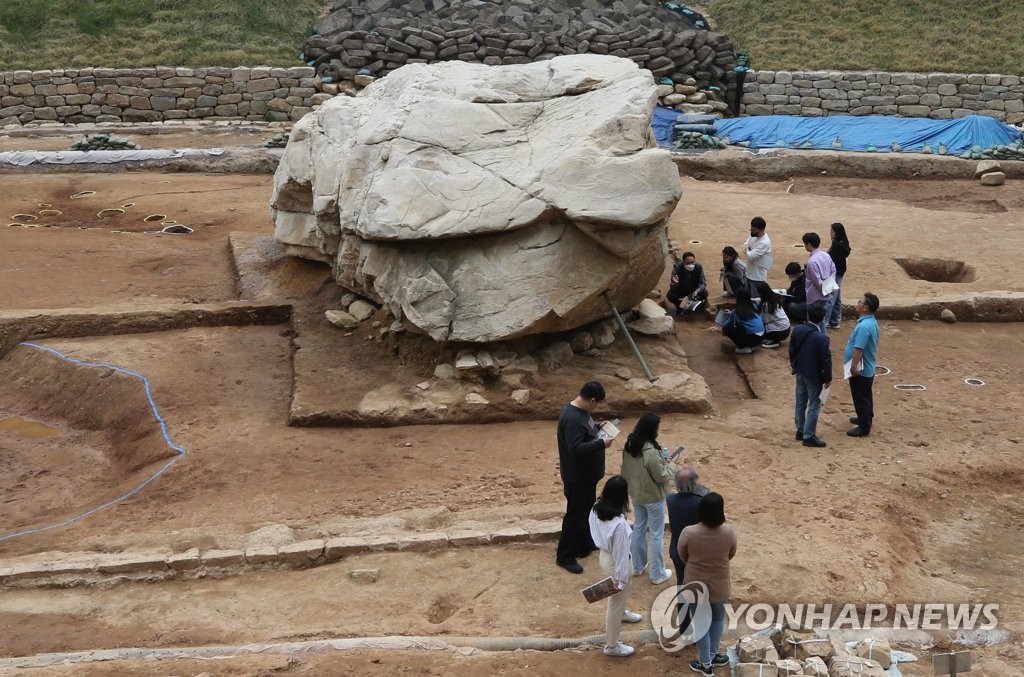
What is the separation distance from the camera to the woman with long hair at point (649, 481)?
6.85 m

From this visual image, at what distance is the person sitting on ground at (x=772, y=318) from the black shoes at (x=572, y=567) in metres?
4.94

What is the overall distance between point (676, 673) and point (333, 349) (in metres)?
5.72

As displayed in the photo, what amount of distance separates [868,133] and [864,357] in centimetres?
1199

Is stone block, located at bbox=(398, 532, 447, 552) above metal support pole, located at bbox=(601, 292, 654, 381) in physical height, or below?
below

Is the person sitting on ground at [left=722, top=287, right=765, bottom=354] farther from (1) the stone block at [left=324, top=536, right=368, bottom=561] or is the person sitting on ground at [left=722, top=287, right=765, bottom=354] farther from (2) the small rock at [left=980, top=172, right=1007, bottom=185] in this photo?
(2) the small rock at [left=980, top=172, right=1007, bottom=185]

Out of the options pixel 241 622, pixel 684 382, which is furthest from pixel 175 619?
pixel 684 382

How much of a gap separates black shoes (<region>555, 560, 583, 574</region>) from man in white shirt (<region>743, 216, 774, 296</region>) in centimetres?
517

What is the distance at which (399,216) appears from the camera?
32.8 feet

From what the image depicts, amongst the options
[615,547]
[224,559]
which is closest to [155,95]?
[224,559]

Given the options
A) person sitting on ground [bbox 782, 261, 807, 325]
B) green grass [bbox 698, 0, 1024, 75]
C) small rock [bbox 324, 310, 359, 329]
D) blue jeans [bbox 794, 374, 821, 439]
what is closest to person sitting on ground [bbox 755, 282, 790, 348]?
person sitting on ground [bbox 782, 261, 807, 325]

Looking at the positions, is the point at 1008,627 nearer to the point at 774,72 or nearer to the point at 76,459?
the point at 76,459

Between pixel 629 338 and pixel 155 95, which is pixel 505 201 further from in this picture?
pixel 155 95

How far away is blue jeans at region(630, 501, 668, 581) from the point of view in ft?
22.9

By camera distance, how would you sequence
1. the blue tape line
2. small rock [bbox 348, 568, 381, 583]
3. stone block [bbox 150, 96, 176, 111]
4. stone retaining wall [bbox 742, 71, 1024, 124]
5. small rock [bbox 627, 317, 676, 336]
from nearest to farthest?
small rock [bbox 348, 568, 381, 583], the blue tape line, small rock [bbox 627, 317, 676, 336], stone retaining wall [bbox 742, 71, 1024, 124], stone block [bbox 150, 96, 176, 111]
